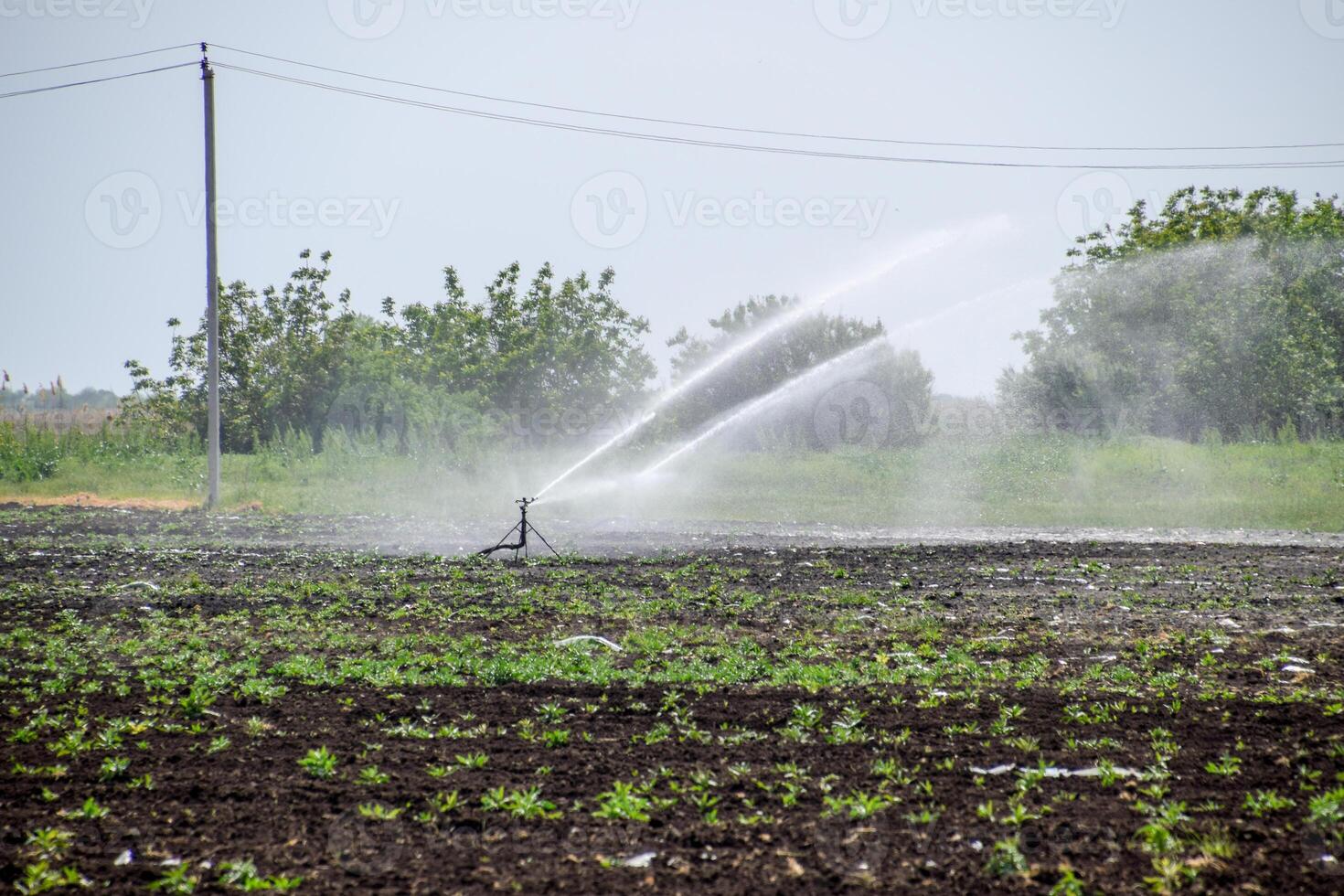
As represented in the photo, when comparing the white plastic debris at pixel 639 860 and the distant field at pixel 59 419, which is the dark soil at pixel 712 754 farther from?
the distant field at pixel 59 419

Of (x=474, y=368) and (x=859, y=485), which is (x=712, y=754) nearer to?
(x=859, y=485)

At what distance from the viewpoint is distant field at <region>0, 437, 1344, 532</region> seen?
27.3 meters

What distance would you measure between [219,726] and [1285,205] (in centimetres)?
5505

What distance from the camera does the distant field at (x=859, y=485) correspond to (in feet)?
89.5

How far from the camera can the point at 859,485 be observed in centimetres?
3262

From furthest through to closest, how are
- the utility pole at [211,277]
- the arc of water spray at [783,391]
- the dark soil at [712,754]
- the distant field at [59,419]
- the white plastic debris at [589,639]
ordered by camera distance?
the arc of water spray at [783,391], the distant field at [59,419], the utility pole at [211,277], the white plastic debris at [589,639], the dark soil at [712,754]

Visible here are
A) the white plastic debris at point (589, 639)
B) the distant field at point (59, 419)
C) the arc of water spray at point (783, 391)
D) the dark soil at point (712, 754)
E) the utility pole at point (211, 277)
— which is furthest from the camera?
the arc of water spray at point (783, 391)

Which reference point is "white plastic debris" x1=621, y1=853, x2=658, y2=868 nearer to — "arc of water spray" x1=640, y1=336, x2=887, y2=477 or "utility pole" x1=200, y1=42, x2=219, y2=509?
"utility pole" x1=200, y1=42, x2=219, y2=509

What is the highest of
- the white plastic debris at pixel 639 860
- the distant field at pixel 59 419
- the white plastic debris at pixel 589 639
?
the distant field at pixel 59 419

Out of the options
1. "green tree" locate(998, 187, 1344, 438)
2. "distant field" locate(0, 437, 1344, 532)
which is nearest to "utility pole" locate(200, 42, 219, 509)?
"distant field" locate(0, 437, 1344, 532)

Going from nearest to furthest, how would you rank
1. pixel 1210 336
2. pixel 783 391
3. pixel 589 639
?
pixel 589 639 → pixel 1210 336 → pixel 783 391

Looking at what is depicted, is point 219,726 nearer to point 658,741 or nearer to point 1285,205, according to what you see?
point 658,741

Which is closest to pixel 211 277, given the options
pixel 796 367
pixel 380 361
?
pixel 380 361

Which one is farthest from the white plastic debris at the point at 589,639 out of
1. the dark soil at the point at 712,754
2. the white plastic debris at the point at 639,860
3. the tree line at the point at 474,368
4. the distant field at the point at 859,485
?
the tree line at the point at 474,368
